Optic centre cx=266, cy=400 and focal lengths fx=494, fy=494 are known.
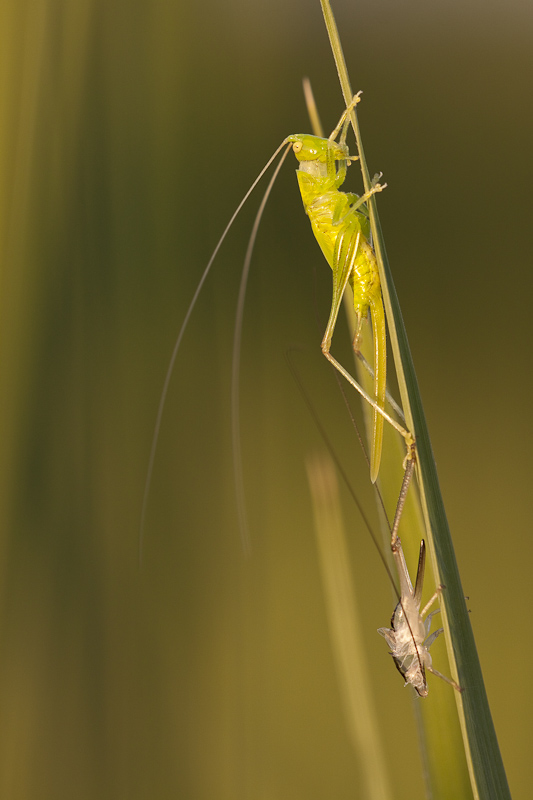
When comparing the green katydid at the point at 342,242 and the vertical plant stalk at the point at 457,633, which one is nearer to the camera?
the vertical plant stalk at the point at 457,633

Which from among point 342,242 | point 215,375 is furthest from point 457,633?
point 215,375

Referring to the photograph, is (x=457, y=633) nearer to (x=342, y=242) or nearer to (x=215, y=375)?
(x=342, y=242)

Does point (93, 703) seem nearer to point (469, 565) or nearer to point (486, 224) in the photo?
point (469, 565)

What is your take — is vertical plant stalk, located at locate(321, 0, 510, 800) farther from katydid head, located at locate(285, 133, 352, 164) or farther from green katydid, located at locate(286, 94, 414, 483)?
katydid head, located at locate(285, 133, 352, 164)

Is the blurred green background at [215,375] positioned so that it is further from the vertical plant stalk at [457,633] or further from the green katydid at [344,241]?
the vertical plant stalk at [457,633]

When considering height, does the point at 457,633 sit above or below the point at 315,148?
below

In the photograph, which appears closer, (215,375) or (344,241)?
(344,241)

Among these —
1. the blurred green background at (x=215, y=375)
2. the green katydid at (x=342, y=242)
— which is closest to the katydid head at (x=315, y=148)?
the green katydid at (x=342, y=242)

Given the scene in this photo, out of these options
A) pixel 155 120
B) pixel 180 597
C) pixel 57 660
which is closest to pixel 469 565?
pixel 180 597
